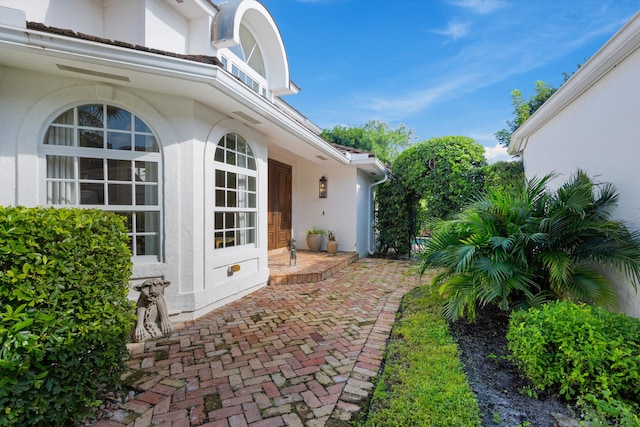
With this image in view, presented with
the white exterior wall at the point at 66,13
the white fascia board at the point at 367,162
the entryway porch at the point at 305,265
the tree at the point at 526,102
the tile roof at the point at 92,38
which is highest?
the tree at the point at 526,102

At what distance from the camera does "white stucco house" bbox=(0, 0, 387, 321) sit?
3.88m

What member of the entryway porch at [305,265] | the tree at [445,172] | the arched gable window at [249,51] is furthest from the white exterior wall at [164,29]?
the tree at [445,172]

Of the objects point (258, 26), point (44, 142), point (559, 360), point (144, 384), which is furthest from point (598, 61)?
point (44, 142)

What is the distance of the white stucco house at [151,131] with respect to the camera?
12.7 ft

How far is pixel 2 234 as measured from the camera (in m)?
2.02


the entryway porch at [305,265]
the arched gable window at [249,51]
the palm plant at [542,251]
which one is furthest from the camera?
the arched gable window at [249,51]

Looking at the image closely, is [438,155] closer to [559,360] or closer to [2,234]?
[559,360]

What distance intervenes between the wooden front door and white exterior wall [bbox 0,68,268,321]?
3861 mm

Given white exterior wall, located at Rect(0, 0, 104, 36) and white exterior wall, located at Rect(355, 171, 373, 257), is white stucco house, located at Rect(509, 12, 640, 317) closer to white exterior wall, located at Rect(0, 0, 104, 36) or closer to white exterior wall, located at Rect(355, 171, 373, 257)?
white exterior wall, located at Rect(355, 171, 373, 257)

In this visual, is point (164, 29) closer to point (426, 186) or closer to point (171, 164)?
point (171, 164)

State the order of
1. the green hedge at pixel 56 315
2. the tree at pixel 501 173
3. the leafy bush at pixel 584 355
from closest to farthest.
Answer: the green hedge at pixel 56 315
the leafy bush at pixel 584 355
the tree at pixel 501 173

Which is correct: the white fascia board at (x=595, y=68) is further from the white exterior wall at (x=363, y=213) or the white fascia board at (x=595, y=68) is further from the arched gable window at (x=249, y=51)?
the arched gable window at (x=249, y=51)

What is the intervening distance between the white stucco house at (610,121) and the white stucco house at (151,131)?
16.5ft

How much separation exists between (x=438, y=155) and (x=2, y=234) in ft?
34.2
